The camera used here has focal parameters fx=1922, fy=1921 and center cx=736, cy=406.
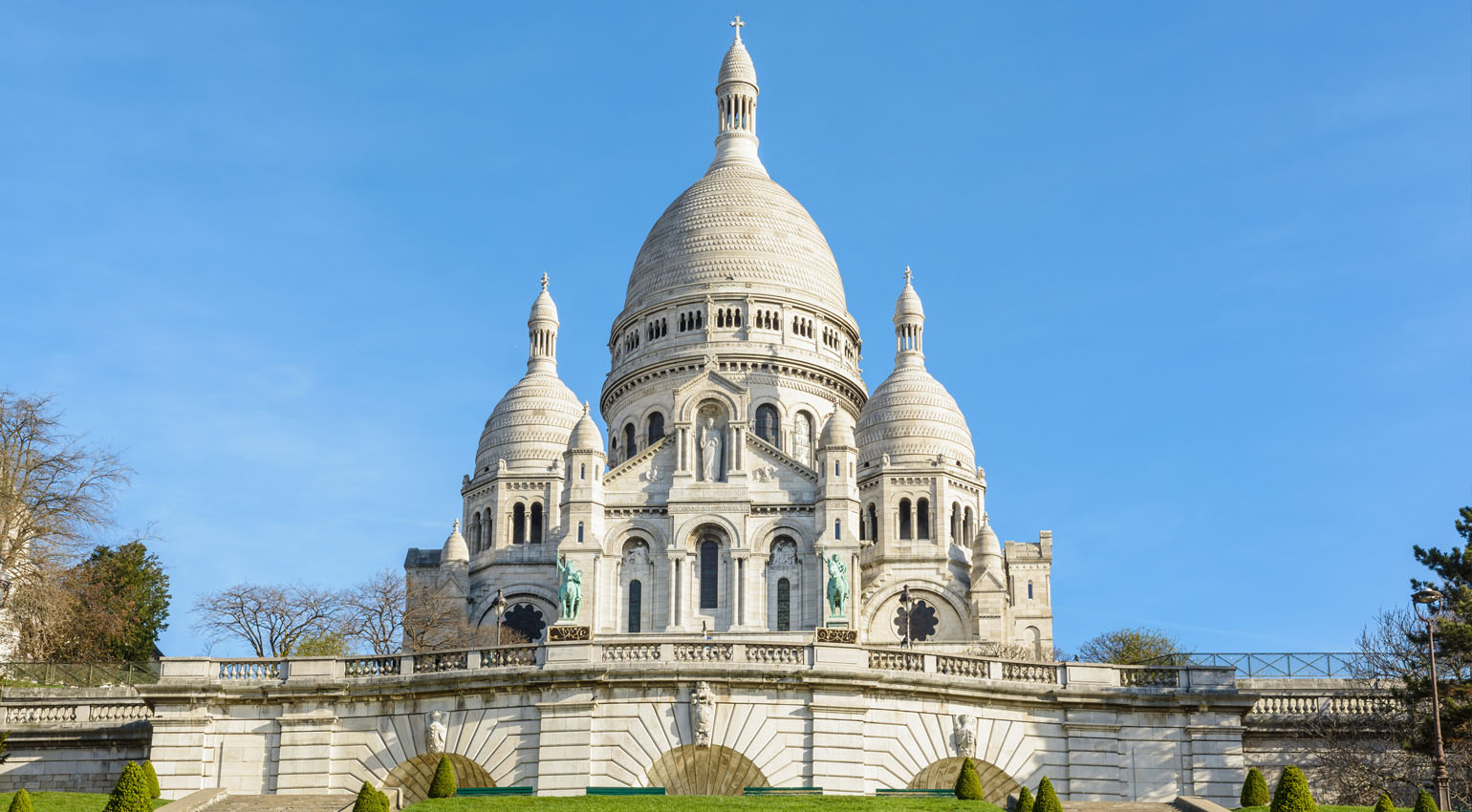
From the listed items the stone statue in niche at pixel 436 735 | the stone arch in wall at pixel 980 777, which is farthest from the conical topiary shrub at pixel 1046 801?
the stone statue in niche at pixel 436 735

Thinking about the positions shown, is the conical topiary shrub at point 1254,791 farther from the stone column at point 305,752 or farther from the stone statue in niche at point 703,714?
the stone column at point 305,752

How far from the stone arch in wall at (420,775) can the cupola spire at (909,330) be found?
67973mm

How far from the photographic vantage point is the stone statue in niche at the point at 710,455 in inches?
3383

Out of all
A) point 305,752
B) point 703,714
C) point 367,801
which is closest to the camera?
point 367,801

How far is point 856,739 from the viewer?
32344 mm

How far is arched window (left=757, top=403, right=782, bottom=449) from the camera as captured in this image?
93250 millimetres

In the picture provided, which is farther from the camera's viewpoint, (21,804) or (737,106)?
(737,106)

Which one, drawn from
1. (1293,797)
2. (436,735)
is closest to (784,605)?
(436,735)

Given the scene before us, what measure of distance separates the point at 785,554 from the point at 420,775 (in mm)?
50017

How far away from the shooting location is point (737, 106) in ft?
373

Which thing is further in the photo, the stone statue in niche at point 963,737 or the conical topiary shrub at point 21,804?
the stone statue in niche at point 963,737

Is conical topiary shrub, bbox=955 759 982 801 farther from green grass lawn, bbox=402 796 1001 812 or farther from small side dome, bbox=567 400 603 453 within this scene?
small side dome, bbox=567 400 603 453

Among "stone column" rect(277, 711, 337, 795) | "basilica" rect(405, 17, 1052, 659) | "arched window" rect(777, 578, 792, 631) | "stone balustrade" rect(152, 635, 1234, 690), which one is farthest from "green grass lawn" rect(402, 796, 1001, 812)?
"arched window" rect(777, 578, 792, 631)

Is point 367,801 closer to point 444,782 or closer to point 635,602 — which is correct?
point 444,782
